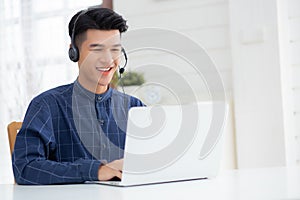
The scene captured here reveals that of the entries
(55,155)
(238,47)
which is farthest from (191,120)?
(238,47)

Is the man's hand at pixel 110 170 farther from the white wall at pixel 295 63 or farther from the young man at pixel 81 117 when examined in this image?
the white wall at pixel 295 63

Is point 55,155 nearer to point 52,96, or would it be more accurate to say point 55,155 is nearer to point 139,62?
point 52,96

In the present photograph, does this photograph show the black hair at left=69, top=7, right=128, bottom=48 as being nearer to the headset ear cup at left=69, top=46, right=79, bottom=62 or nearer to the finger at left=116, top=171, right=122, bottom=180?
the headset ear cup at left=69, top=46, right=79, bottom=62

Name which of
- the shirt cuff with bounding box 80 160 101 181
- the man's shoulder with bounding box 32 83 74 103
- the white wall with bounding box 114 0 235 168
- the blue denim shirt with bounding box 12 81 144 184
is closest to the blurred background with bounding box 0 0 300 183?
the white wall with bounding box 114 0 235 168

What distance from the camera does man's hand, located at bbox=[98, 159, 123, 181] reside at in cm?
145

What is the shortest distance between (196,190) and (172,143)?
8.2 inches

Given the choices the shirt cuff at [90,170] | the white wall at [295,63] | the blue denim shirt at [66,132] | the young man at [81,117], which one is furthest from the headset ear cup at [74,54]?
the white wall at [295,63]

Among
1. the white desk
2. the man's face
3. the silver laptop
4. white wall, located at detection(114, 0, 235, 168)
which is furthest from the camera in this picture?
white wall, located at detection(114, 0, 235, 168)

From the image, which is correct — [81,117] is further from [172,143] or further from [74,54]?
[172,143]

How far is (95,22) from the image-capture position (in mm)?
1754

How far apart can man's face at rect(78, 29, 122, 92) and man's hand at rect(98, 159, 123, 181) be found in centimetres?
38

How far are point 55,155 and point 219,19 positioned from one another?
5.03 ft

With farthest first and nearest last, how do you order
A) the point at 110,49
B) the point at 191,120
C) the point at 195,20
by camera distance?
the point at 195,20 < the point at 110,49 < the point at 191,120

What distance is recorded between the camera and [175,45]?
3.17 metres
